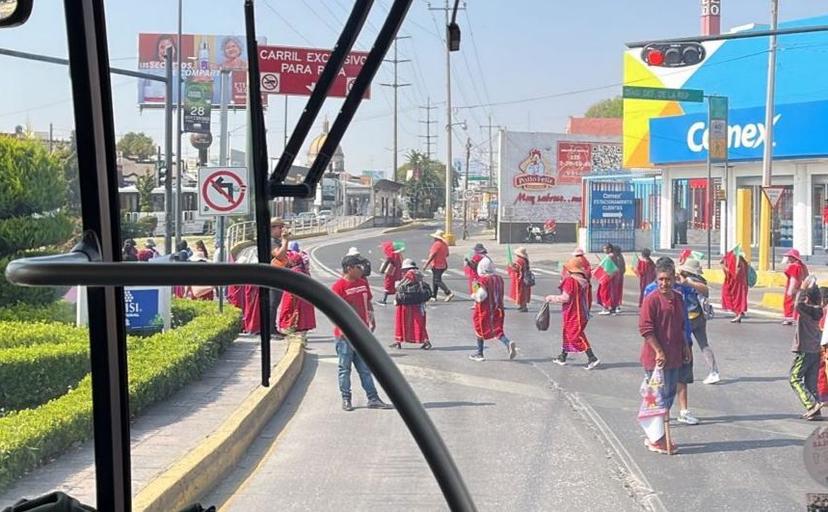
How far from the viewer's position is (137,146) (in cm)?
235

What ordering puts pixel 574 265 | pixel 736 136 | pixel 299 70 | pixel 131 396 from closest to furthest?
pixel 299 70 → pixel 131 396 → pixel 736 136 → pixel 574 265

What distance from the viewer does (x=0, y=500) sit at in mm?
3002

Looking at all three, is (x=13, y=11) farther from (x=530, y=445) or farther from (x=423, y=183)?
(x=530, y=445)

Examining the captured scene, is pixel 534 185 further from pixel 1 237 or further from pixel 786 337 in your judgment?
pixel 1 237

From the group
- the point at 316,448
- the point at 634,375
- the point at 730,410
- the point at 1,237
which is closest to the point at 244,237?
the point at 1,237

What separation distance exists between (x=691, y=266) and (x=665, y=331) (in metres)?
0.88

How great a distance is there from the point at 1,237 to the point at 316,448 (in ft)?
11.3

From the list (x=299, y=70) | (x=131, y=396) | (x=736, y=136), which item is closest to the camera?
(x=299, y=70)

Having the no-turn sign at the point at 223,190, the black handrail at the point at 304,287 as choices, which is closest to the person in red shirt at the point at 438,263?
the no-turn sign at the point at 223,190

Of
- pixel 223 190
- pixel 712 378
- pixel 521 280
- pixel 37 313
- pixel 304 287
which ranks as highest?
pixel 223 190

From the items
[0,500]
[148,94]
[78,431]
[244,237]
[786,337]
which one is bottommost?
[786,337]

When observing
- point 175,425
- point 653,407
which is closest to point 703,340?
point 653,407

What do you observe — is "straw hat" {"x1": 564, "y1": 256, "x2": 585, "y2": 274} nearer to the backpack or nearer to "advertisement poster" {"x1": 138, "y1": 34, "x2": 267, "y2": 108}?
the backpack

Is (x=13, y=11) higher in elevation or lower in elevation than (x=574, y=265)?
higher
